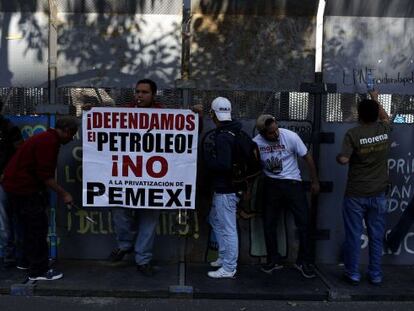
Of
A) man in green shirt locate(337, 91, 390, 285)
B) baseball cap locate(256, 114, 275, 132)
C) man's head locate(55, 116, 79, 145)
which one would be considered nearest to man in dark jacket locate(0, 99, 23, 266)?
man's head locate(55, 116, 79, 145)

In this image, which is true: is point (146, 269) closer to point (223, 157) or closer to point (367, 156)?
point (223, 157)

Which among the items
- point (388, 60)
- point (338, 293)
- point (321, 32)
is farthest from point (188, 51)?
point (338, 293)

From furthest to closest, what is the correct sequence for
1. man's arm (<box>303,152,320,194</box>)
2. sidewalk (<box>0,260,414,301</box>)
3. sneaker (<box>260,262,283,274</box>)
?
sneaker (<box>260,262,283,274</box>), man's arm (<box>303,152,320,194</box>), sidewalk (<box>0,260,414,301</box>)

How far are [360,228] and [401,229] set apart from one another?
905 mm

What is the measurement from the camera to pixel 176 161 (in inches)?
233

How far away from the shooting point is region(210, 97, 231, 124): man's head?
5758 mm

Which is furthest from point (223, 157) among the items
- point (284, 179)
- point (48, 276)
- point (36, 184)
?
point (48, 276)

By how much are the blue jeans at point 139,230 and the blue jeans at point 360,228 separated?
1.98 metres

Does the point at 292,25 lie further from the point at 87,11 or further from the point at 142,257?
the point at 142,257

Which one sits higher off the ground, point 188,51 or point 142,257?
A: point 188,51

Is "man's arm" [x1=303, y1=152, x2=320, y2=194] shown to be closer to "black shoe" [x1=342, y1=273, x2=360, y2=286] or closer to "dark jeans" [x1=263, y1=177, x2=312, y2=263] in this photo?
"dark jeans" [x1=263, y1=177, x2=312, y2=263]

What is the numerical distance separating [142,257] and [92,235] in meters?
0.79

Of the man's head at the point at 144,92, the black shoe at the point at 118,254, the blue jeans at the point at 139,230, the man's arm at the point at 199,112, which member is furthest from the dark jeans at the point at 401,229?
the man's head at the point at 144,92

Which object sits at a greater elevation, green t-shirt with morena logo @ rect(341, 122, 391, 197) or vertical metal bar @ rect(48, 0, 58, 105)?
vertical metal bar @ rect(48, 0, 58, 105)
